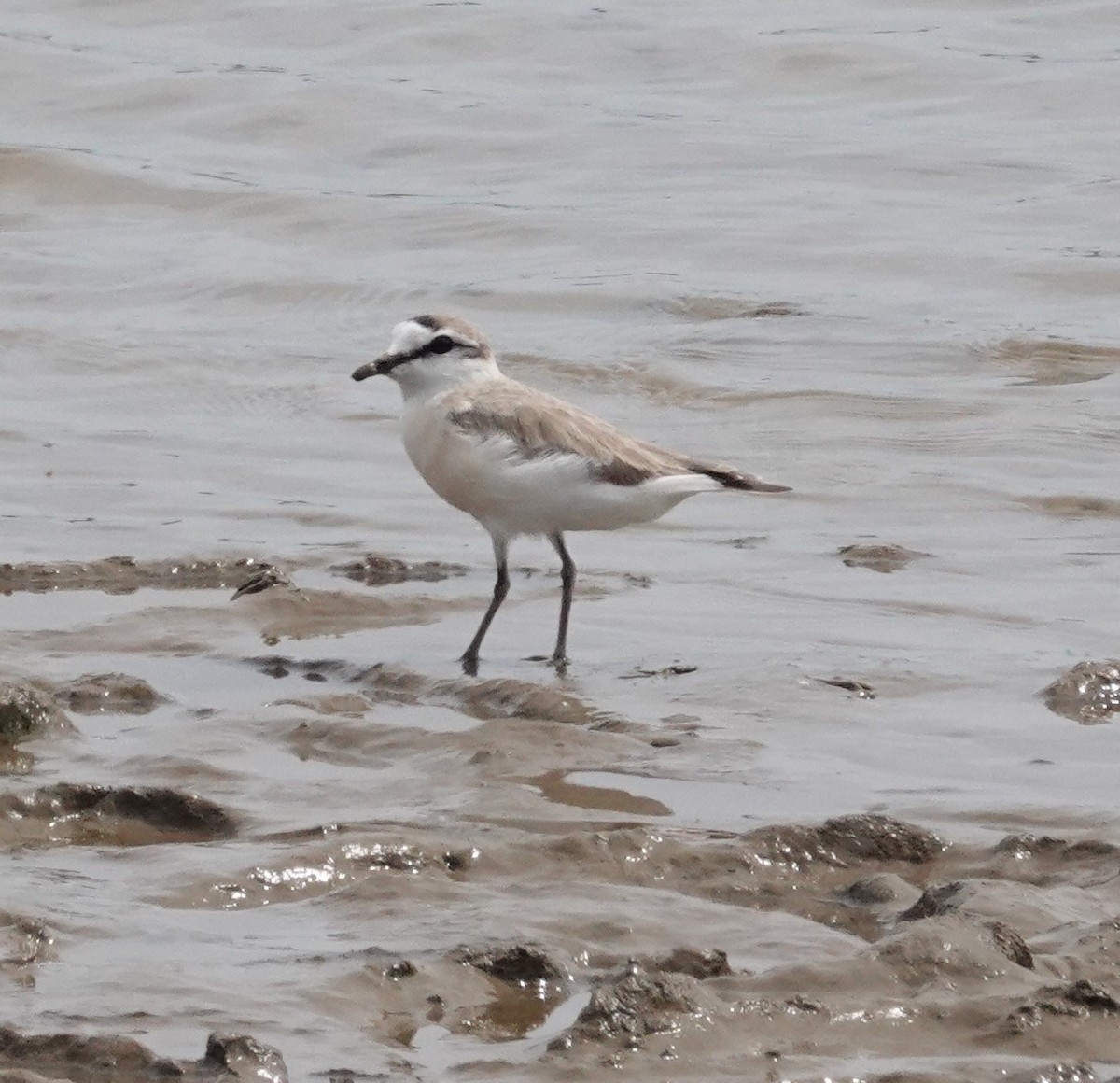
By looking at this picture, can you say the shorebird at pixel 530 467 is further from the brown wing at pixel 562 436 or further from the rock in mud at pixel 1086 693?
the rock in mud at pixel 1086 693

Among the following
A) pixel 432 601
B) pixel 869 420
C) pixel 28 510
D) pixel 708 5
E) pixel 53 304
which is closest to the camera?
pixel 432 601

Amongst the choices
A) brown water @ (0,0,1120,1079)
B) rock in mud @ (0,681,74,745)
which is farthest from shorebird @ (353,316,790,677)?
rock in mud @ (0,681,74,745)

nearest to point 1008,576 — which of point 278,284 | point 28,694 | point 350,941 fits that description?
point 28,694

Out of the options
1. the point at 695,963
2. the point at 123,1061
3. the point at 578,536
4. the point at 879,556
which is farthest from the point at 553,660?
the point at 123,1061

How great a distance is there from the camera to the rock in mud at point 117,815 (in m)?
5.21

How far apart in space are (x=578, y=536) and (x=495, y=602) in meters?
1.80

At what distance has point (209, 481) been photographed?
980 centimetres

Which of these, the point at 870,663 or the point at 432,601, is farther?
the point at 432,601

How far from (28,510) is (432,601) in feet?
6.95

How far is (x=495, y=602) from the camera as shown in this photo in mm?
7688

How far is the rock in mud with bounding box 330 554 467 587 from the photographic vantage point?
8.30 metres

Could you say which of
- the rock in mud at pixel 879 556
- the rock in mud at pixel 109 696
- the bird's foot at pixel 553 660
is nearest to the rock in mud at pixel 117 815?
the rock in mud at pixel 109 696

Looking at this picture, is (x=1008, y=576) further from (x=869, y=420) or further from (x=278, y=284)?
(x=278, y=284)

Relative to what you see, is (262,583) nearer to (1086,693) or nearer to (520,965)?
(1086,693)
